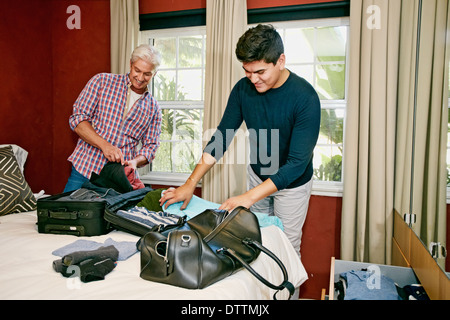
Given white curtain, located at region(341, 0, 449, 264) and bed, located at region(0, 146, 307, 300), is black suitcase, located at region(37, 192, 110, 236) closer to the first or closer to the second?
bed, located at region(0, 146, 307, 300)

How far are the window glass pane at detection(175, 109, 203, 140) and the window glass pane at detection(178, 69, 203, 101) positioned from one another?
0.46 feet

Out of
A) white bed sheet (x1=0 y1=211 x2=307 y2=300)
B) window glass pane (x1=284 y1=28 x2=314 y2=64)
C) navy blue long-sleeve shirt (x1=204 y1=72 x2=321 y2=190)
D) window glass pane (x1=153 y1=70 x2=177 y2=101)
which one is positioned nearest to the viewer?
white bed sheet (x1=0 y1=211 x2=307 y2=300)

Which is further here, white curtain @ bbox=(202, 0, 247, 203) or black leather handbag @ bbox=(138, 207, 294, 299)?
white curtain @ bbox=(202, 0, 247, 203)

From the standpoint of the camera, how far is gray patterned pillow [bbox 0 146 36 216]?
1921 millimetres

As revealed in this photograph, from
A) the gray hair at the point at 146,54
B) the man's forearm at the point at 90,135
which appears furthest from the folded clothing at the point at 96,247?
the gray hair at the point at 146,54

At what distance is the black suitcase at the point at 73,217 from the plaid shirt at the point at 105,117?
777mm

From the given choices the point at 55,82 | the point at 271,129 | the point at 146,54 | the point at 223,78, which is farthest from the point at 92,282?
the point at 55,82

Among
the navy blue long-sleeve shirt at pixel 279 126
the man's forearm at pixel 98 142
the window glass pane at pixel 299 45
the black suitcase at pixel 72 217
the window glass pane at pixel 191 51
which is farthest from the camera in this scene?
the window glass pane at pixel 191 51

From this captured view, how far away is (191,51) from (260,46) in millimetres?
1670

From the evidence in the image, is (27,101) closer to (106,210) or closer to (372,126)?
(106,210)

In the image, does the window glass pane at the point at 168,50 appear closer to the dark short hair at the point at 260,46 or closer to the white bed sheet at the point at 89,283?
the dark short hair at the point at 260,46

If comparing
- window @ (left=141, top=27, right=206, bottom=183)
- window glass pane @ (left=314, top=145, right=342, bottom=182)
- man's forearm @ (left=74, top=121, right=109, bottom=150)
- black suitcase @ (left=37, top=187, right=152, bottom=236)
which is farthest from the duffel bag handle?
window @ (left=141, top=27, right=206, bottom=183)

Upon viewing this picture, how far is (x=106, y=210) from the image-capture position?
4.86 ft

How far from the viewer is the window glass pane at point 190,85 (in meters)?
3.11
